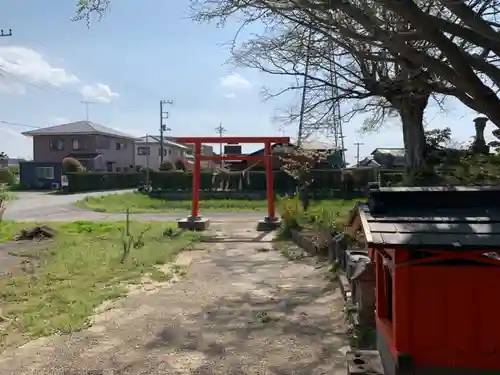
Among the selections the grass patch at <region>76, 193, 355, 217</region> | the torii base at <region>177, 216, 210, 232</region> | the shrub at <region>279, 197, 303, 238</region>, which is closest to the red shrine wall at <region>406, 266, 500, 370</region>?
the shrub at <region>279, 197, 303, 238</region>

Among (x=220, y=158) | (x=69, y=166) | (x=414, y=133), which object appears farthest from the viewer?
(x=69, y=166)

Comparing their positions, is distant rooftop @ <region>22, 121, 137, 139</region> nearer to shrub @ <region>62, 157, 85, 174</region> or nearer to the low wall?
shrub @ <region>62, 157, 85, 174</region>

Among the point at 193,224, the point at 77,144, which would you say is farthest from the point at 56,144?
the point at 193,224

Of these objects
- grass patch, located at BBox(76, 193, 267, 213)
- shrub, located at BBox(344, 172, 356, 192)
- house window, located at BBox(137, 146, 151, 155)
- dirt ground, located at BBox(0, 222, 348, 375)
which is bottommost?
dirt ground, located at BBox(0, 222, 348, 375)

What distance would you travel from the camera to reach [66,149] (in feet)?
157

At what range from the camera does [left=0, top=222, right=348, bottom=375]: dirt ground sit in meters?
5.11

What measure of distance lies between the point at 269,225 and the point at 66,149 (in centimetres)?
3550

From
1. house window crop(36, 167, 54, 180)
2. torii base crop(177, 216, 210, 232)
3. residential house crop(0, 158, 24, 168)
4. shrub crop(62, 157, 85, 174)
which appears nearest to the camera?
torii base crop(177, 216, 210, 232)

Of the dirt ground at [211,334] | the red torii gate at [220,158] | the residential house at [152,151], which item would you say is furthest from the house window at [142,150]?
the dirt ground at [211,334]

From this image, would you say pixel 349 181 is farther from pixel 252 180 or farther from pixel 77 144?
pixel 77 144

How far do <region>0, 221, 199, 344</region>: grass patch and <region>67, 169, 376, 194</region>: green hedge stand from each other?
17211 mm

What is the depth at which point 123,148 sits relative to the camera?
5200cm

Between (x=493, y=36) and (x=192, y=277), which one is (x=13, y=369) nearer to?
(x=192, y=277)

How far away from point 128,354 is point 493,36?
16.7 ft
